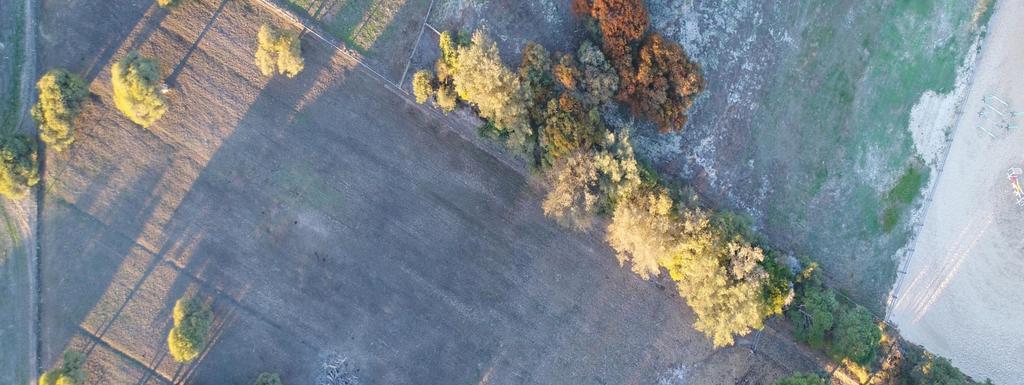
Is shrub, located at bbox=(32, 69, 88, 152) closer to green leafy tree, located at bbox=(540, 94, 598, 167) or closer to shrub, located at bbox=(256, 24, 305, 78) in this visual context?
shrub, located at bbox=(256, 24, 305, 78)

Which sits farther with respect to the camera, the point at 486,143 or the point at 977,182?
Result: the point at 977,182

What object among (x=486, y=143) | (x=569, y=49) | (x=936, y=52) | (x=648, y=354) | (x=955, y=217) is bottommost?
(x=648, y=354)

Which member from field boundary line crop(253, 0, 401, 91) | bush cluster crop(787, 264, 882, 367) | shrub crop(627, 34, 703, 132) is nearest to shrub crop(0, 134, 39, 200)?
field boundary line crop(253, 0, 401, 91)

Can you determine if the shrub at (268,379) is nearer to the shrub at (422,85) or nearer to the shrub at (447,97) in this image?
the shrub at (422,85)

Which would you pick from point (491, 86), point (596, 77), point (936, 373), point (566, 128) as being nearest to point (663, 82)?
point (596, 77)

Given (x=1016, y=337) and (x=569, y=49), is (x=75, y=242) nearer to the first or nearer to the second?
(x=569, y=49)

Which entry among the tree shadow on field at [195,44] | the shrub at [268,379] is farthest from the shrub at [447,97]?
the shrub at [268,379]

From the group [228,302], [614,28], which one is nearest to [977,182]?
[614,28]
